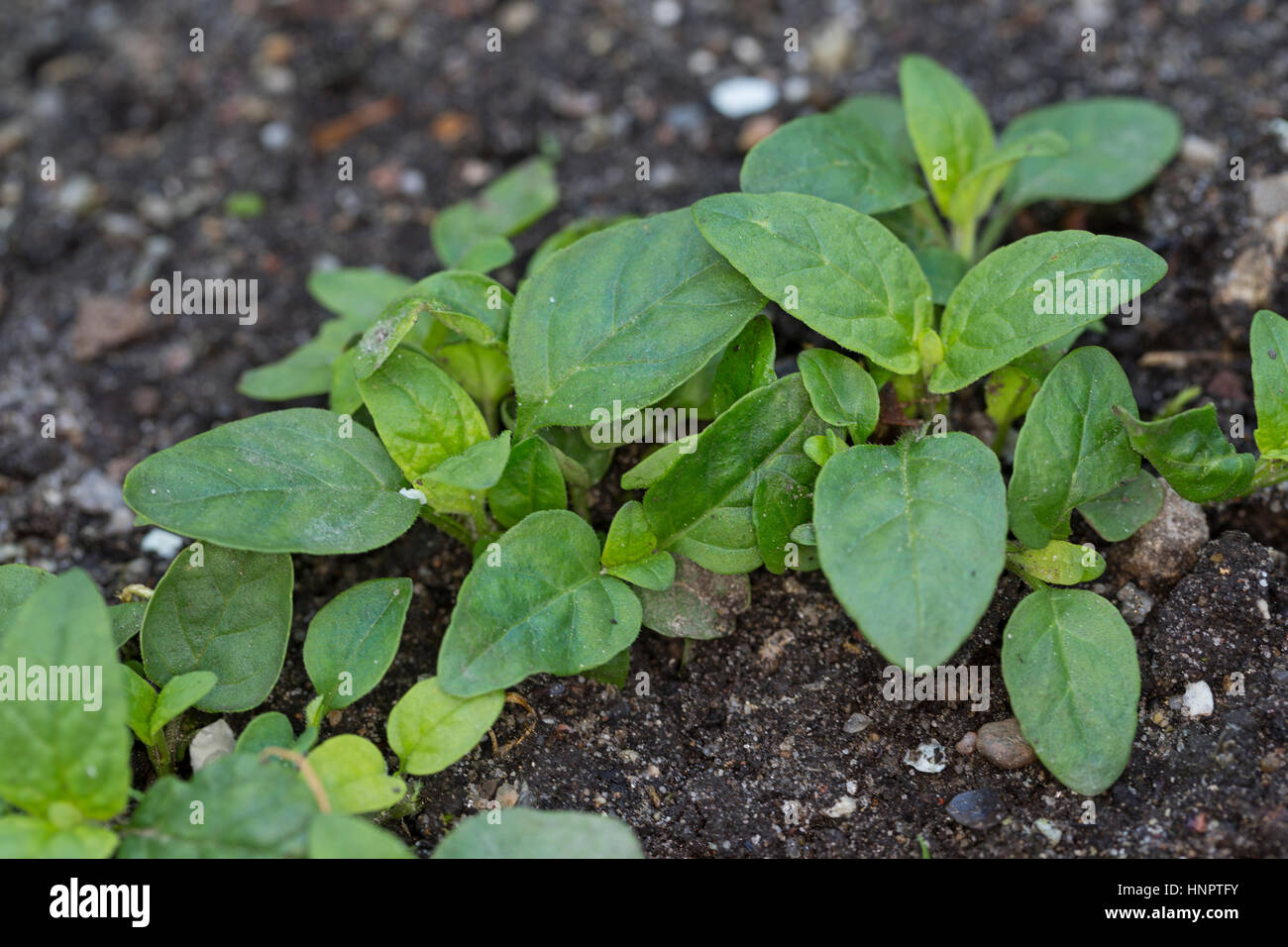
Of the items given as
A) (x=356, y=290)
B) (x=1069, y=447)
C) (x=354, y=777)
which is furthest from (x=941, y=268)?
(x=354, y=777)

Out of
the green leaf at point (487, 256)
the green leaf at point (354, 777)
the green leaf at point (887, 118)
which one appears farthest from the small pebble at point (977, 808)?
the green leaf at point (887, 118)

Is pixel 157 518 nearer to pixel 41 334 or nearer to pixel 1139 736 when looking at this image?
pixel 41 334

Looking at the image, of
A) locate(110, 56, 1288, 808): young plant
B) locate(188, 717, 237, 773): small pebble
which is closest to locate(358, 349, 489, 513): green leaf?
locate(110, 56, 1288, 808): young plant

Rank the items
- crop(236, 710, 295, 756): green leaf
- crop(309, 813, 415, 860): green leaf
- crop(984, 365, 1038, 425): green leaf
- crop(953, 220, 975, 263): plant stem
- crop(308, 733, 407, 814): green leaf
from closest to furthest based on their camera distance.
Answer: crop(309, 813, 415, 860): green leaf
crop(308, 733, 407, 814): green leaf
crop(236, 710, 295, 756): green leaf
crop(984, 365, 1038, 425): green leaf
crop(953, 220, 975, 263): plant stem

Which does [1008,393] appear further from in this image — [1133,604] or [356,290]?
[356,290]

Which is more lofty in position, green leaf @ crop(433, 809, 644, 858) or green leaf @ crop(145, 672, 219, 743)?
green leaf @ crop(145, 672, 219, 743)

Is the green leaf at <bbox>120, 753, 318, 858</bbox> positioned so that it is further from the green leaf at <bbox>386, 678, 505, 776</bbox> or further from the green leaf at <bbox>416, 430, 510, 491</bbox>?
the green leaf at <bbox>416, 430, 510, 491</bbox>

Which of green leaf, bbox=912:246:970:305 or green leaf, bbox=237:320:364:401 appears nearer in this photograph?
green leaf, bbox=912:246:970:305
